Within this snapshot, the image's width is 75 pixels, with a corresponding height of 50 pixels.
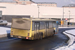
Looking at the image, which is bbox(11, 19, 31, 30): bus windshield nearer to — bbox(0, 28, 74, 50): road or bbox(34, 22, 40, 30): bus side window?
bbox(34, 22, 40, 30): bus side window

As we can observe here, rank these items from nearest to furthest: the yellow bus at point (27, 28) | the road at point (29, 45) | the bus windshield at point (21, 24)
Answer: the road at point (29, 45), the yellow bus at point (27, 28), the bus windshield at point (21, 24)

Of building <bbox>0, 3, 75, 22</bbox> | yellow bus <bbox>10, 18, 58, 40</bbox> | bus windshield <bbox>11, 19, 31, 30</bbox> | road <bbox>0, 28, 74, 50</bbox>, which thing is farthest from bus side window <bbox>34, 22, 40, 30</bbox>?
building <bbox>0, 3, 75, 22</bbox>

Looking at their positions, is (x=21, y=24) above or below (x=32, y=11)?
below

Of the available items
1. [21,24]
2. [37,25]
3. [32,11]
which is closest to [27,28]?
[21,24]

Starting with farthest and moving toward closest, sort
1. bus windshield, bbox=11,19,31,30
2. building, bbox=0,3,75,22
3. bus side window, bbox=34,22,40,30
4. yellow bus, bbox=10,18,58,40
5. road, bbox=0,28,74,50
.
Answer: building, bbox=0,3,75,22
bus side window, bbox=34,22,40,30
bus windshield, bbox=11,19,31,30
yellow bus, bbox=10,18,58,40
road, bbox=0,28,74,50

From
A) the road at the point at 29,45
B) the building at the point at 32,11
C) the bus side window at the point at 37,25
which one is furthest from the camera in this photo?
the building at the point at 32,11

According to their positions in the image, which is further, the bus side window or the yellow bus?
the bus side window

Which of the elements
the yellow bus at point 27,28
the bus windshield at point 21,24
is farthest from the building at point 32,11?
the bus windshield at point 21,24

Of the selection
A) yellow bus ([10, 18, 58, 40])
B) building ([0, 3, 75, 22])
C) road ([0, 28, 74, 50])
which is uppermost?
building ([0, 3, 75, 22])

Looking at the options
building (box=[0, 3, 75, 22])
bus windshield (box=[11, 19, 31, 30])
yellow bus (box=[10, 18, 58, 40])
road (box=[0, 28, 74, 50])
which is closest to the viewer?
road (box=[0, 28, 74, 50])

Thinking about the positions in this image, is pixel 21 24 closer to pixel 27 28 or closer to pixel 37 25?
pixel 27 28

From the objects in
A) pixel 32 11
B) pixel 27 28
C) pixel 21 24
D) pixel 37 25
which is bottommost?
pixel 27 28

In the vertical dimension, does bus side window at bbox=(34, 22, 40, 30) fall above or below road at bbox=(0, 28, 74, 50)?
above

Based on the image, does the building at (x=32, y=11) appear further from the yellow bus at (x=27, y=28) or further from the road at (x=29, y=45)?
the road at (x=29, y=45)
